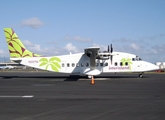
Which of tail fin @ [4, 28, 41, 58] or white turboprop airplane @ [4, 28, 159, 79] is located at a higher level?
tail fin @ [4, 28, 41, 58]

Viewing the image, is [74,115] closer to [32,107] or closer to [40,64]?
[32,107]

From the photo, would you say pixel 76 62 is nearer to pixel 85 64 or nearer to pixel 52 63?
pixel 85 64

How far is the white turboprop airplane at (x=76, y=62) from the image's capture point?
32562 mm

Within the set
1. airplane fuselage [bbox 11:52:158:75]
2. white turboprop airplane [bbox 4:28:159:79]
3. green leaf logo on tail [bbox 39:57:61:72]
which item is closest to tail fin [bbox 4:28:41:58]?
white turboprop airplane [bbox 4:28:159:79]

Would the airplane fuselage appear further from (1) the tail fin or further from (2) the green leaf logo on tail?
(1) the tail fin

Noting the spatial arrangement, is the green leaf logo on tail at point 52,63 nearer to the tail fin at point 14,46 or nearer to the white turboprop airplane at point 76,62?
the white turboprop airplane at point 76,62

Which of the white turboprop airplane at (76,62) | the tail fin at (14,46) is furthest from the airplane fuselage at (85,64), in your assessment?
the tail fin at (14,46)

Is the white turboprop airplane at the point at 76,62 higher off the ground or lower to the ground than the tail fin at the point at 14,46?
lower

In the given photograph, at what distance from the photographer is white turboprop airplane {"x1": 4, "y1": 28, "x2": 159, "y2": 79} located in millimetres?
32562

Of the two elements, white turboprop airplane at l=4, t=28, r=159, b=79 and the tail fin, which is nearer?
white turboprop airplane at l=4, t=28, r=159, b=79

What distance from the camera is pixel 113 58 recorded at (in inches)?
1300
